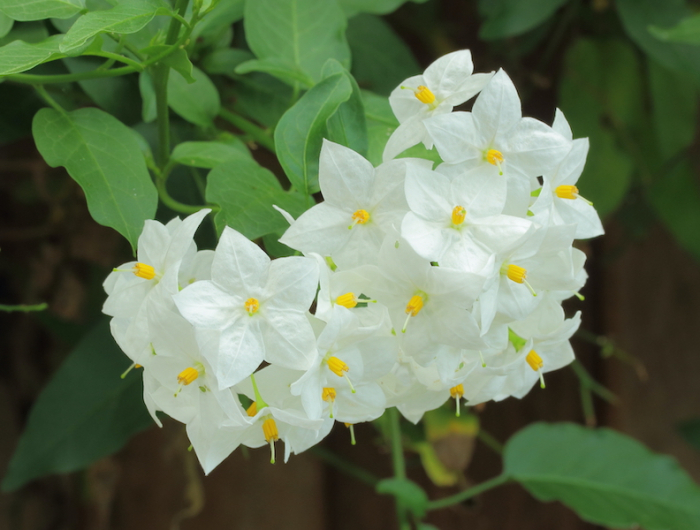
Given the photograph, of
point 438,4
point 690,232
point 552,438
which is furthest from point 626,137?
point 552,438

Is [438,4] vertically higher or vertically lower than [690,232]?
higher

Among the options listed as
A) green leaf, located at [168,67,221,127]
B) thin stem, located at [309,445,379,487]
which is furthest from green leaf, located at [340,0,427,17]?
thin stem, located at [309,445,379,487]

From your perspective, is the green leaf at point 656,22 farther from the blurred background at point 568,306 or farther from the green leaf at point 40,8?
the green leaf at point 40,8

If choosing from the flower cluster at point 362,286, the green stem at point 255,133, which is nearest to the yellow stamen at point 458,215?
the flower cluster at point 362,286

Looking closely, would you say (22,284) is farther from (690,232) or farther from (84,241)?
(690,232)

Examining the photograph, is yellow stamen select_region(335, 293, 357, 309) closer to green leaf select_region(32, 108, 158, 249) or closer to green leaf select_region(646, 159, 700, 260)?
green leaf select_region(32, 108, 158, 249)

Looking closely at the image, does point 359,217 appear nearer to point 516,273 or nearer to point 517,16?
point 516,273
